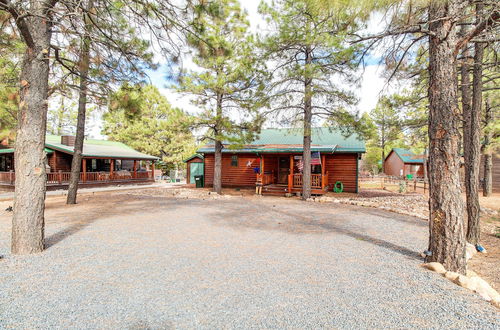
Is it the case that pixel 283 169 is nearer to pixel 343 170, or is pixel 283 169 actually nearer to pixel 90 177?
pixel 343 170

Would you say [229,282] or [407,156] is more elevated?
[407,156]

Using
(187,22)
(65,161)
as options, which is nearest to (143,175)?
(65,161)

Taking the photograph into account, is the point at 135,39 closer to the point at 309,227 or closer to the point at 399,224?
the point at 309,227

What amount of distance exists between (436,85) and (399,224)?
425cm

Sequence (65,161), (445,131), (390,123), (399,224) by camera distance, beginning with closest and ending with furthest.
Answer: (445,131)
(399,224)
(390,123)
(65,161)

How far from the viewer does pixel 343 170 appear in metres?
15.7

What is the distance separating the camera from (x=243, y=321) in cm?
244

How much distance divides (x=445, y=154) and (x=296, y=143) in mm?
12929

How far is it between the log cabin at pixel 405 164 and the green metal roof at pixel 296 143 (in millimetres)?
22667

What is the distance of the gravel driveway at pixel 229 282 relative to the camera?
249cm

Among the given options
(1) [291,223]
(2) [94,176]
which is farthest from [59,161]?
(1) [291,223]

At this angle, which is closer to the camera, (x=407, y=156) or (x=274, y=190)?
(x=274, y=190)

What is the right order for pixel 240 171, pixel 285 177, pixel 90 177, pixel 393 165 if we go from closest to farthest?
1. pixel 285 177
2. pixel 240 171
3. pixel 90 177
4. pixel 393 165

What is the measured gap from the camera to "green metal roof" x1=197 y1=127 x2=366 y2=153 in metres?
14.1
